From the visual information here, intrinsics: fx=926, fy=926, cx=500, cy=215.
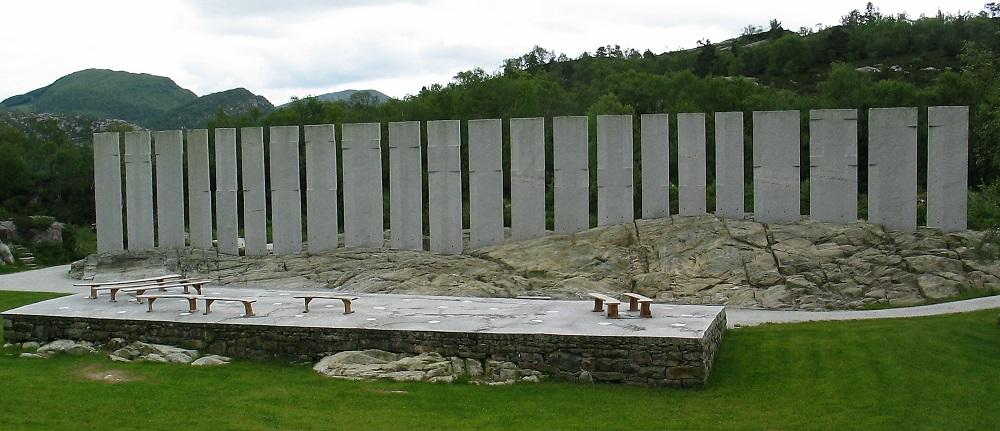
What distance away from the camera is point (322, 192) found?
25.9 metres

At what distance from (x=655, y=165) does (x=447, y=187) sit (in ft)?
18.3

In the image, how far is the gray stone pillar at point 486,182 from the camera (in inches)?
968

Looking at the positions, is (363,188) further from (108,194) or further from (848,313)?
(848,313)

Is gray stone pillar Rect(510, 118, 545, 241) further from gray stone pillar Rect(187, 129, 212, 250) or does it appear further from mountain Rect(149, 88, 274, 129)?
mountain Rect(149, 88, 274, 129)

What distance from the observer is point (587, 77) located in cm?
7606

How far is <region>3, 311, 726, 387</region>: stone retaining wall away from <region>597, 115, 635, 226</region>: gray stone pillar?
6.86 m

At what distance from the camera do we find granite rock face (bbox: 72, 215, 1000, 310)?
21359mm

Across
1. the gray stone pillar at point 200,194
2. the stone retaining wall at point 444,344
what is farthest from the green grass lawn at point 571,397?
the gray stone pillar at point 200,194

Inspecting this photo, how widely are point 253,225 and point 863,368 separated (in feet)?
58.2

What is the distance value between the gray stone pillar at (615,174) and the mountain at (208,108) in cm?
9453

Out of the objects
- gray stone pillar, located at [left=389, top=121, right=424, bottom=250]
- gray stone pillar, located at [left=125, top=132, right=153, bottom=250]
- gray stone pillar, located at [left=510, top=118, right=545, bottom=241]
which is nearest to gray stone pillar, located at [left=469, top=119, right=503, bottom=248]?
gray stone pillar, located at [left=510, top=118, right=545, bottom=241]

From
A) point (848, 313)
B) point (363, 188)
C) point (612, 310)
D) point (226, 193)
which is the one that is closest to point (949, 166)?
point (848, 313)

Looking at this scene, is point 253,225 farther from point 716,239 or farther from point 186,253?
point 716,239

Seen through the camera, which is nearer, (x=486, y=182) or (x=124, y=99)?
(x=486, y=182)
